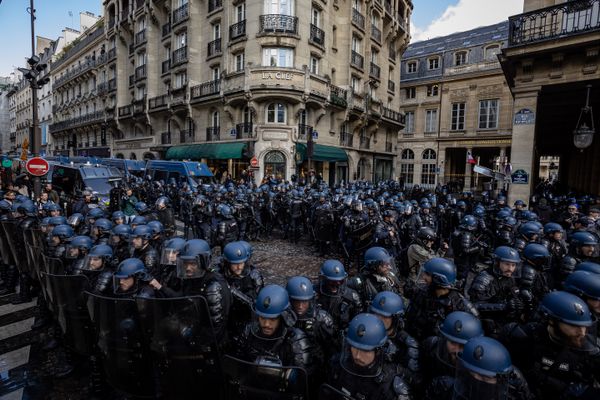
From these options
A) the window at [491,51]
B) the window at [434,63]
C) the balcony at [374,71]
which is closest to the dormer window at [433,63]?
the window at [434,63]

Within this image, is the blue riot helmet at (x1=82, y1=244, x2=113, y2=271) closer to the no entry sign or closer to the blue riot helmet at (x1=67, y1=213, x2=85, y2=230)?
the blue riot helmet at (x1=67, y1=213, x2=85, y2=230)

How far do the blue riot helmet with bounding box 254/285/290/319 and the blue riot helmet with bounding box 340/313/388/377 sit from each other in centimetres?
55

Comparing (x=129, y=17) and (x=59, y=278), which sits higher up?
(x=129, y=17)

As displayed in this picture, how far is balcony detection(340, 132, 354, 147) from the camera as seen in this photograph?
74.8 ft

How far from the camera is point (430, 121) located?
30.7 meters

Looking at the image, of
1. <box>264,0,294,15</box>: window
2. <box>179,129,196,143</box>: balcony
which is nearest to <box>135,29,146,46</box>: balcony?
<box>179,129,196,143</box>: balcony

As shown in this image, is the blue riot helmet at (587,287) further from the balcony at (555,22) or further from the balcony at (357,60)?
the balcony at (357,60)

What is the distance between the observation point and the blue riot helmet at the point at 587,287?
2.60 meters

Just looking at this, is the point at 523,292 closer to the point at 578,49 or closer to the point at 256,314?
the point at 256,314

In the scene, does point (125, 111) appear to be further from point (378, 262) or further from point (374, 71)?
point (378, 262)

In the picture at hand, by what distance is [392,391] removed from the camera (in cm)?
197

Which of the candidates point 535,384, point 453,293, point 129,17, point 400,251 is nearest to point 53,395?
point 453,293

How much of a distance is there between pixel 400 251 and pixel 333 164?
52.5ft

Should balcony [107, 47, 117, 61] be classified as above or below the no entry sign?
above
